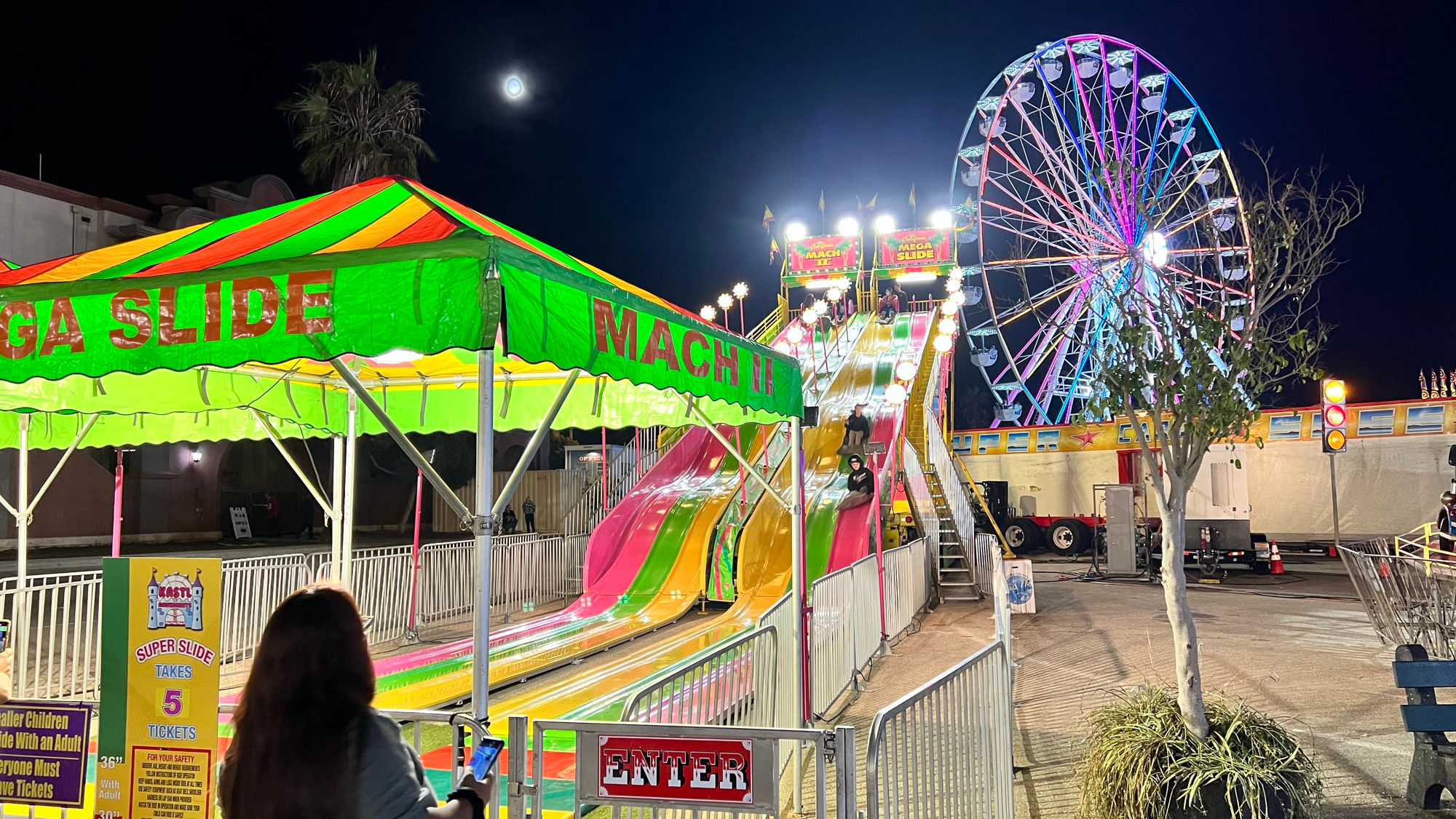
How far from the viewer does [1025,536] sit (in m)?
25.8

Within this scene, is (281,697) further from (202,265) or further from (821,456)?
(821,456)

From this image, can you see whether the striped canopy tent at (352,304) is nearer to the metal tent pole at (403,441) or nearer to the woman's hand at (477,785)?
the metal tent pole at (403,441)

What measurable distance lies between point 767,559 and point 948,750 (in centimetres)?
1205

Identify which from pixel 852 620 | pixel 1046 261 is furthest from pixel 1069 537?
pixel 852 620

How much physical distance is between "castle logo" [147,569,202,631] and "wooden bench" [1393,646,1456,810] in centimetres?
600

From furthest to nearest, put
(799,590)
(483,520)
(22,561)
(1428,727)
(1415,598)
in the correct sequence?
(22,561), (799,590), (1415,598), (1428,727), (483,520)

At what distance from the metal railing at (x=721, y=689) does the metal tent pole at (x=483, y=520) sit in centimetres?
60

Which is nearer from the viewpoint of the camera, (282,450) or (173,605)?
(173,605)

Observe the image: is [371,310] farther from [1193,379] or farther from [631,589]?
[631,589]

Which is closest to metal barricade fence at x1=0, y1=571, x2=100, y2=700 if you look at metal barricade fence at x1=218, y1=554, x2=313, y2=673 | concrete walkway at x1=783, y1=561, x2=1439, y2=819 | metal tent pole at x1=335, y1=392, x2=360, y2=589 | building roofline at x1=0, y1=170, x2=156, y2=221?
metal barricade fence at x1=218, y1=554, x2=313, y2=673

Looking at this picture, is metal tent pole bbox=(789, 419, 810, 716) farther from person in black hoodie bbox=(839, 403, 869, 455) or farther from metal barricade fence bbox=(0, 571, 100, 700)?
person in black hoodie bbox=(839, 403, 869, 455)

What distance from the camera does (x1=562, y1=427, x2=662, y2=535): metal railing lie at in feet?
66.1

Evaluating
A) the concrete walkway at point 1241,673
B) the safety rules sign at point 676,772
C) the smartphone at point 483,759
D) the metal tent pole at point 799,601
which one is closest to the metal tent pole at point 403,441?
the safety rules sign at point 676,772

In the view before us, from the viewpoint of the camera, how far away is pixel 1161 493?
549cm
